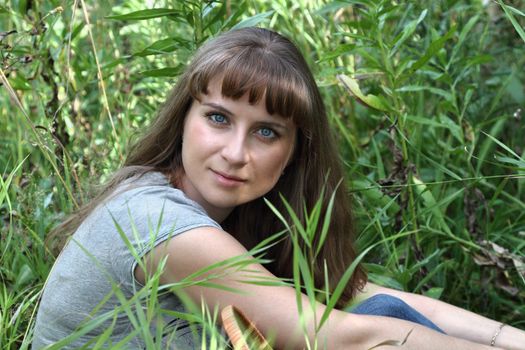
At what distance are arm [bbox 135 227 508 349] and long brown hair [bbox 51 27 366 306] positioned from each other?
0.27 metres

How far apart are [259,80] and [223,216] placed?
1.35 ft

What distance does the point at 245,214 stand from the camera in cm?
224

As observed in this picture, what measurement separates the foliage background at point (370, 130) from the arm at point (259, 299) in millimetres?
326

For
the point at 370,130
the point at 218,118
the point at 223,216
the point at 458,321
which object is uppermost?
the point at 218,118

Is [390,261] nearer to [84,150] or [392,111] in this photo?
[392,111]

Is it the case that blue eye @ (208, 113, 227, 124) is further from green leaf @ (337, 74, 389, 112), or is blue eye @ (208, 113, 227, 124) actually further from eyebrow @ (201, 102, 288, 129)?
green leaf @ (337, 74, 389, 112)

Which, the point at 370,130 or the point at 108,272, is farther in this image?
the point at 370,130

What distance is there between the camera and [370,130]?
9.71 feet

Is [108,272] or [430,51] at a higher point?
[430,51]

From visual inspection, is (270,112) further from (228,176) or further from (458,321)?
(458,321)

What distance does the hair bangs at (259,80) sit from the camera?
1.85 meters

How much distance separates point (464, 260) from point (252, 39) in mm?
1011

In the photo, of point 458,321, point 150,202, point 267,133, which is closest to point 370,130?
point 458,321

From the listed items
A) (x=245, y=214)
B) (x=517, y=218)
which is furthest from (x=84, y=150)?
(x=517, y=218)
